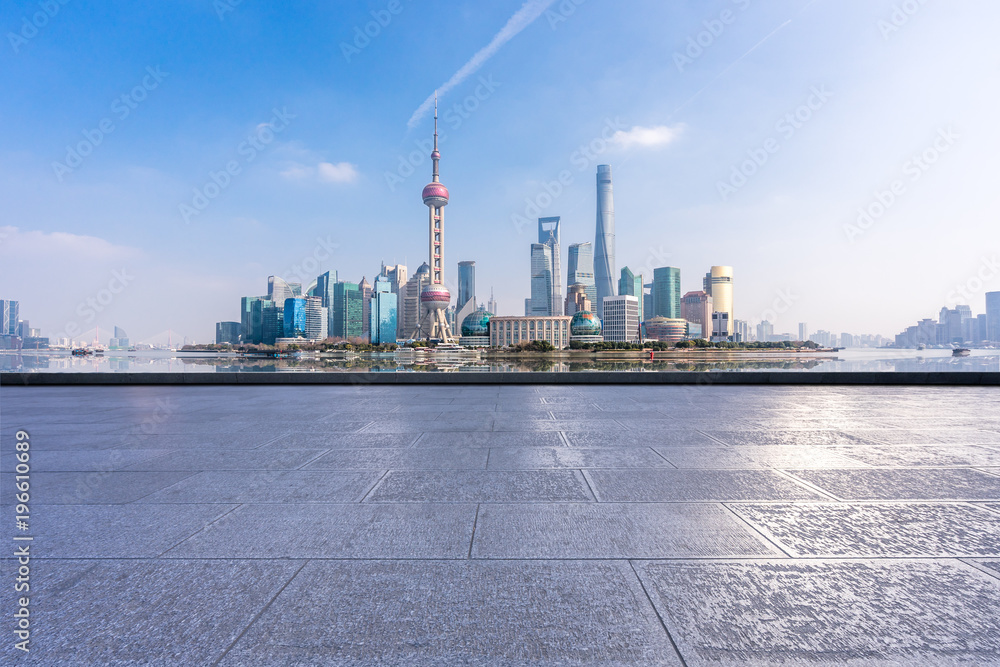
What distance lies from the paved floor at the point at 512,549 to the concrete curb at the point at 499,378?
893 cm

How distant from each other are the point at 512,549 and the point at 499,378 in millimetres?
13497

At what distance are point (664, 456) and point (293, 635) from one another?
191 inches

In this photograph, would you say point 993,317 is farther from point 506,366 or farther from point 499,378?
point 499,378

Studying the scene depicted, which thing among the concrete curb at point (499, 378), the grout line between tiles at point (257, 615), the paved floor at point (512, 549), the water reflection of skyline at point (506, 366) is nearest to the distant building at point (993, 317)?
the water reflection of skyline at point (506, 366)

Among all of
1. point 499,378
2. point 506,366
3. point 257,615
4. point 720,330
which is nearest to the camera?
point 257,615

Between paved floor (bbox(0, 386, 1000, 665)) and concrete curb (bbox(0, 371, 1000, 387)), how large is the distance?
29.3 feet

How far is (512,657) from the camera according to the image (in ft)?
7.32

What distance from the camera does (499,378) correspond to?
16875 mm

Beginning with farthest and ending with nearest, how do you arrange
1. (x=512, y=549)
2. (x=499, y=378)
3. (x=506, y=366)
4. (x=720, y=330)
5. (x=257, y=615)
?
(x=506, y=366) → (x=720, y=330) → (x=499, y=378) → (x=512, y=549) → (x=257, y=615)

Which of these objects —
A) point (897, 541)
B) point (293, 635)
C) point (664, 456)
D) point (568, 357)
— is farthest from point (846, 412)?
point (568, 357)

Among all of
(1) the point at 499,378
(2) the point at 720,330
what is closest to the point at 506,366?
(2) the point at 720,330

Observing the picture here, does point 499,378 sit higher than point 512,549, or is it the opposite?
point 499,378

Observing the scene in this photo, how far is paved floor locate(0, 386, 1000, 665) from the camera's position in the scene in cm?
236

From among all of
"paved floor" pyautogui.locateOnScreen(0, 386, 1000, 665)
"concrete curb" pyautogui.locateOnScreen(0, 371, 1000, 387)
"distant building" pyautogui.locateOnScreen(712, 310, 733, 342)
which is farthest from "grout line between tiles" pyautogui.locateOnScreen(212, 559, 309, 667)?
"distant building" pyautogui.locateOnScreen(712, 310, 733, 342)
